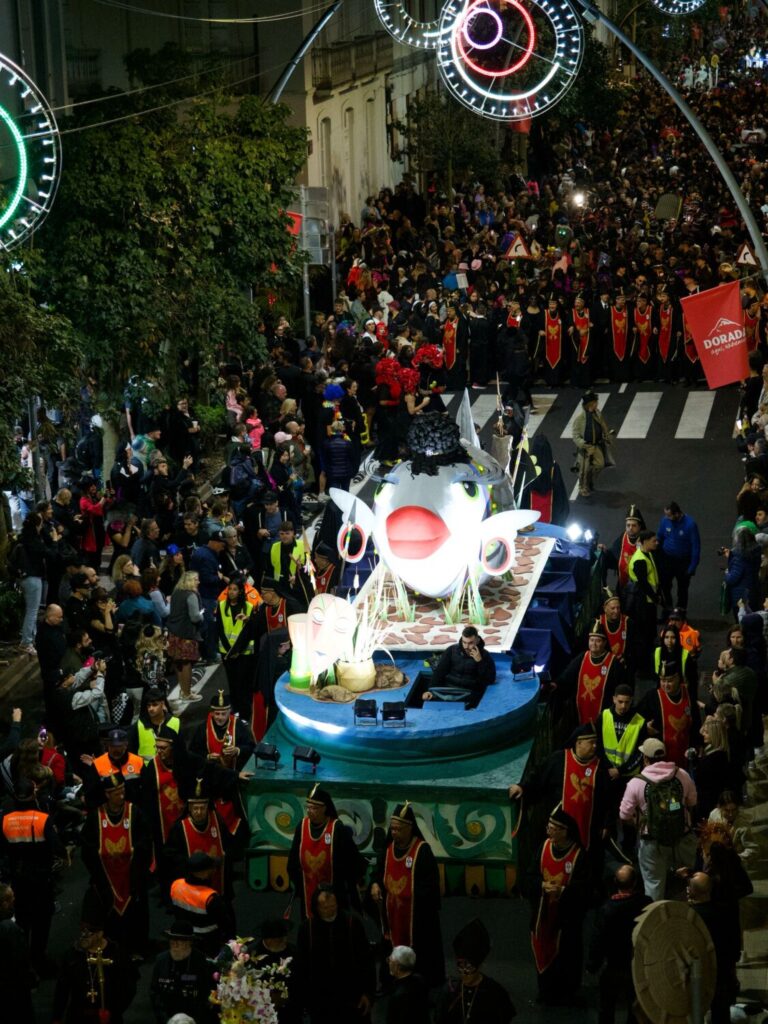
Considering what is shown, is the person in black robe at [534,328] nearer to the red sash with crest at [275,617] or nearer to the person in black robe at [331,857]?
the red sash with crest at [275,617]

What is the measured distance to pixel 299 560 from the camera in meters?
19.4

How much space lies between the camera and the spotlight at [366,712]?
15.4m

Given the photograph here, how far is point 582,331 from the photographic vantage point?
98.1 feet

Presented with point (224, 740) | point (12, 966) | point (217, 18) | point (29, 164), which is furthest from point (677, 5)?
point (12, 966)

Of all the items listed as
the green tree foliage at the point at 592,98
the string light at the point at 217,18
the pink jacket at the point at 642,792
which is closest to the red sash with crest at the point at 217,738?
the pink jacket at the point at 642,792

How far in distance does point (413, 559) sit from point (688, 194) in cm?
2647

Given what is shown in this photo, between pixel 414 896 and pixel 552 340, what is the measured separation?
17.7 m

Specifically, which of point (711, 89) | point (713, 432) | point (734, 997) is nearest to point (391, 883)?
point (734, 997)

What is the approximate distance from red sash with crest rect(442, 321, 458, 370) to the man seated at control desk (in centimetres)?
1424

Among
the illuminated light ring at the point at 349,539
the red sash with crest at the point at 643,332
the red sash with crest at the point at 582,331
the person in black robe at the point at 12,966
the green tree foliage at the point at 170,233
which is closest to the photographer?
the person in black robe at the point at 12,966

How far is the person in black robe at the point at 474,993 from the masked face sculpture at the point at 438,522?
636cm

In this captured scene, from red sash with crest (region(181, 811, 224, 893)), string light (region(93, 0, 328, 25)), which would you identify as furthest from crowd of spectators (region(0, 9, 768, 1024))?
string light (region(93, 0, 328, 25))

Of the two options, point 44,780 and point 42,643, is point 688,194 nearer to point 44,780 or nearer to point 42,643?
point 42,643

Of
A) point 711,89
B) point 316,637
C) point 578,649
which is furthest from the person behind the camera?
point 711,89
